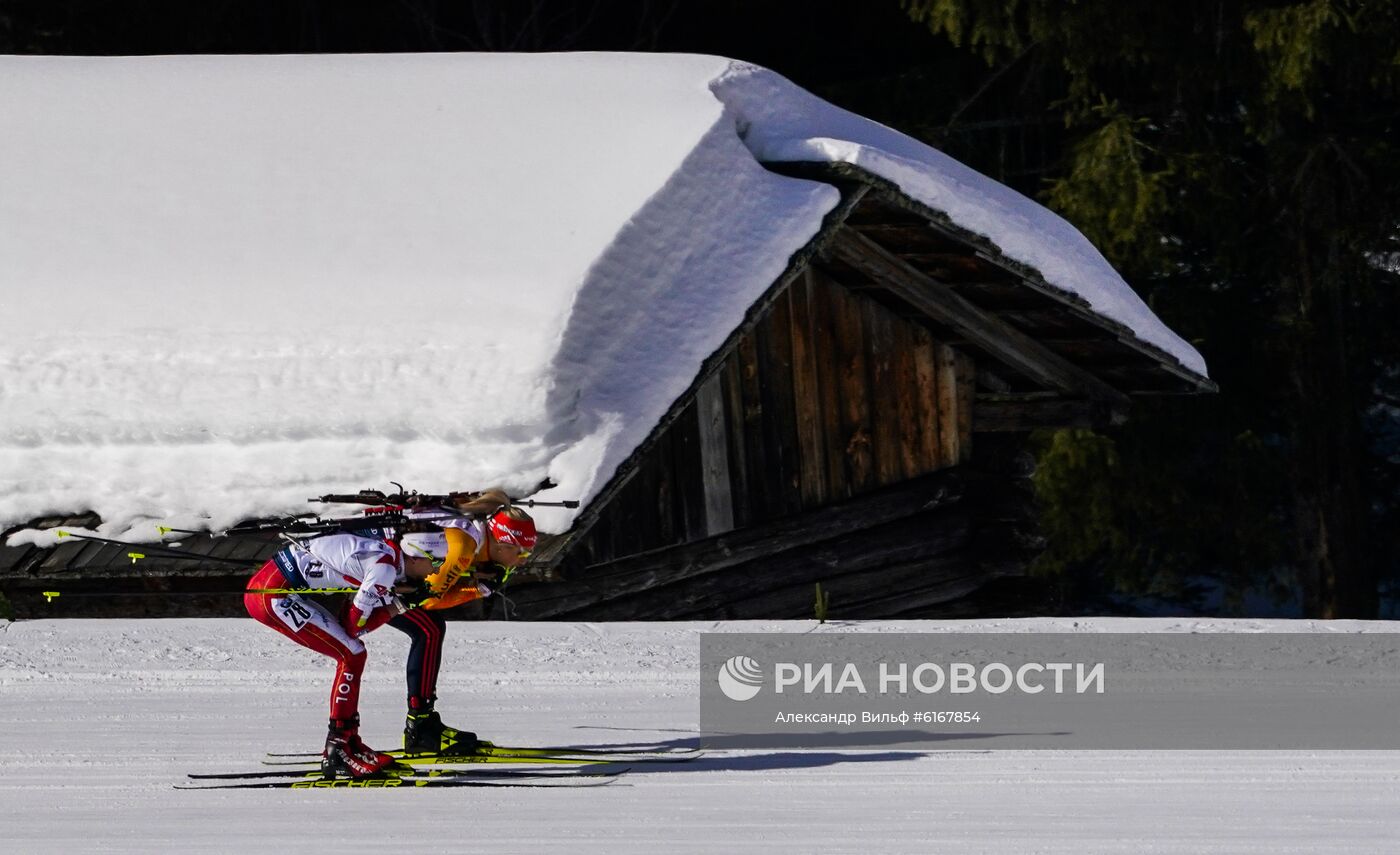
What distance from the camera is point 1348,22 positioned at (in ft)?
56.9

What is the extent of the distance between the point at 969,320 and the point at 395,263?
3.43 metres

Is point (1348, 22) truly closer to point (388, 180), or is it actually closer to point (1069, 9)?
point (1069, 9)

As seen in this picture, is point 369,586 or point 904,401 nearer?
point 369,586

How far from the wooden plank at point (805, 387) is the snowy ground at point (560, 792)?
337cm

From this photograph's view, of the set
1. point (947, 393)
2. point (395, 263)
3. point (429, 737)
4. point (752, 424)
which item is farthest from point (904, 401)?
point (429, 737)

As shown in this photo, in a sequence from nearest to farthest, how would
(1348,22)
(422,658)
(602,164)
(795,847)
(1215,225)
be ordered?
(795,847) → (422,658) → (602,164) → (1348,22) → (1215,225)

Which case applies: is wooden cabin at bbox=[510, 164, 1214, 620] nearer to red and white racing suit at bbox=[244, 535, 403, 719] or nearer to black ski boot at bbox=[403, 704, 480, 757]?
black ski boot at bbox=[403, 704, 480, 757]

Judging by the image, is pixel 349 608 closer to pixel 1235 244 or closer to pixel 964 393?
pixel 964 393

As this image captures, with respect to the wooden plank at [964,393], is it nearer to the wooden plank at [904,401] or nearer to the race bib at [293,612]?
the wooden plank at [904,401]

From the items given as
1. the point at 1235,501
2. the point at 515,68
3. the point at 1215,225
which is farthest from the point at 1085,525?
the point at 515,68

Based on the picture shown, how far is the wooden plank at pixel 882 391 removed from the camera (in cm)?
1304

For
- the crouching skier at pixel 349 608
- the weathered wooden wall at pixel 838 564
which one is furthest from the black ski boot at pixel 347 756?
the weathered wooden wall at pixel 838 564

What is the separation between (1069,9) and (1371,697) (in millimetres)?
10626

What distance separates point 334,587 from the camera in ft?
22.7
